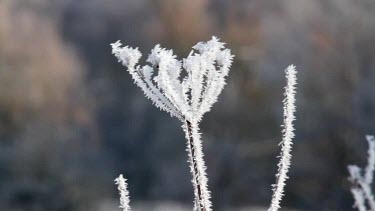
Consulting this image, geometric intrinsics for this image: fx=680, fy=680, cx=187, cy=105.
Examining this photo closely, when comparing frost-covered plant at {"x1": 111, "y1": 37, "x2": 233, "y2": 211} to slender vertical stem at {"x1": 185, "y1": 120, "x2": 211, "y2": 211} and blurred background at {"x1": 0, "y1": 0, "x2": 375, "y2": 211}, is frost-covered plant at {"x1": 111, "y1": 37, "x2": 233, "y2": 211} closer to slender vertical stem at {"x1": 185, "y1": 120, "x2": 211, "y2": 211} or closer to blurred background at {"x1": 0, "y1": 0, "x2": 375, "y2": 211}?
slender vertical stem at {"x1": 185, "y1": 120, "x2": 211, "y2": 211}

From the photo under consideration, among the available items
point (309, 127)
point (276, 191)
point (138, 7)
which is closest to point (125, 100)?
point (138, 7)

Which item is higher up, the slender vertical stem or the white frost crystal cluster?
the white frost crystal cluster

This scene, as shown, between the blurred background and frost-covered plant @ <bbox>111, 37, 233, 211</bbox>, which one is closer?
frost-covered plant @ <bbox>111, 37, 233, 211</bbox>

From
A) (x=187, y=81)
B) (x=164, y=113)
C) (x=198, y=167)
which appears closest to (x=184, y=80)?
(x=187, y=81)

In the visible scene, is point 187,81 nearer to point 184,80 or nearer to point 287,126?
point 184,80

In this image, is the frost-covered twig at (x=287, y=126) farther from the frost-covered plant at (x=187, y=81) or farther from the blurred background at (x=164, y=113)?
the blurred background at (x=164, y=113)

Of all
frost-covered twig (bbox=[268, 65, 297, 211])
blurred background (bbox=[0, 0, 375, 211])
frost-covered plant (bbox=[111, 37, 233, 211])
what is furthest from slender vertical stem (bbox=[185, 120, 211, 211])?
blurred background (bbox=[0, 0, 375, 211])

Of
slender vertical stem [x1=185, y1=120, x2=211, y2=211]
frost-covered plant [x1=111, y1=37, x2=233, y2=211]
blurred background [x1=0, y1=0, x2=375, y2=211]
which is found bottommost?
slender vertical stem [x1=185, y1=120, x2=211, y2=211]
